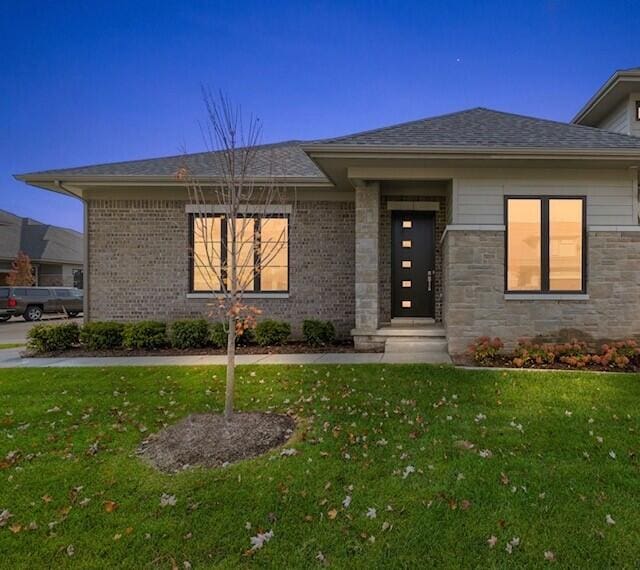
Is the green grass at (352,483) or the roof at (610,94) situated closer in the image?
the green grass at (352,483)

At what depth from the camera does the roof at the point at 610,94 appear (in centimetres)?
987

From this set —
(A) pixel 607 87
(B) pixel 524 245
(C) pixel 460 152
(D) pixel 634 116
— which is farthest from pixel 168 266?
(D) pixel 634 116

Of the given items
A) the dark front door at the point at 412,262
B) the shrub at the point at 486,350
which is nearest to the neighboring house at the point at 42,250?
the dark front door at the point at 412,262

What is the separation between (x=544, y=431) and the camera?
Answer: 14.3ft

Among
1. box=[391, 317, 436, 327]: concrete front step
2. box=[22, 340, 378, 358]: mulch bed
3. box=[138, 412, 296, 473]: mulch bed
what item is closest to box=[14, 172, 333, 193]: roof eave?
box=[391, 317, 436, 327]: concrete front step

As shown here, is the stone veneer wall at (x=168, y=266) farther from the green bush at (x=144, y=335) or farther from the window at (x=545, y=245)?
the window at (x=545, y=245)

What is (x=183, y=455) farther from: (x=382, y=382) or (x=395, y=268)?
(x=395, y=268)

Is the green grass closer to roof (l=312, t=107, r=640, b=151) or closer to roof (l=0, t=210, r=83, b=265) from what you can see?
roof (l=312, t=107, r=640, b=151)

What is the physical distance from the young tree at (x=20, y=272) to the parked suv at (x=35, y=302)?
6.73 metres

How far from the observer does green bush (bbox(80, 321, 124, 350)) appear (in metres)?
9.06

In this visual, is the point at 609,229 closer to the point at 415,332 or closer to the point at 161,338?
the point at 415,332

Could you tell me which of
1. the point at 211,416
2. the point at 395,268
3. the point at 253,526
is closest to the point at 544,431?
the point at 253,526

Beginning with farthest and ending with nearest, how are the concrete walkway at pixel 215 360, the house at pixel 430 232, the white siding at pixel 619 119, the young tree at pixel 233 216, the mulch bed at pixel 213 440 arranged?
the white siding at pixel 619 119 → the house at pixel 430 232 → the concrete walkway at pixel 215 360 → the young tree at pixel 233 216 → the mulch bed at pixel 213 440

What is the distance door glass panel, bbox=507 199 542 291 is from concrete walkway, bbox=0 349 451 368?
2290 millimetres
